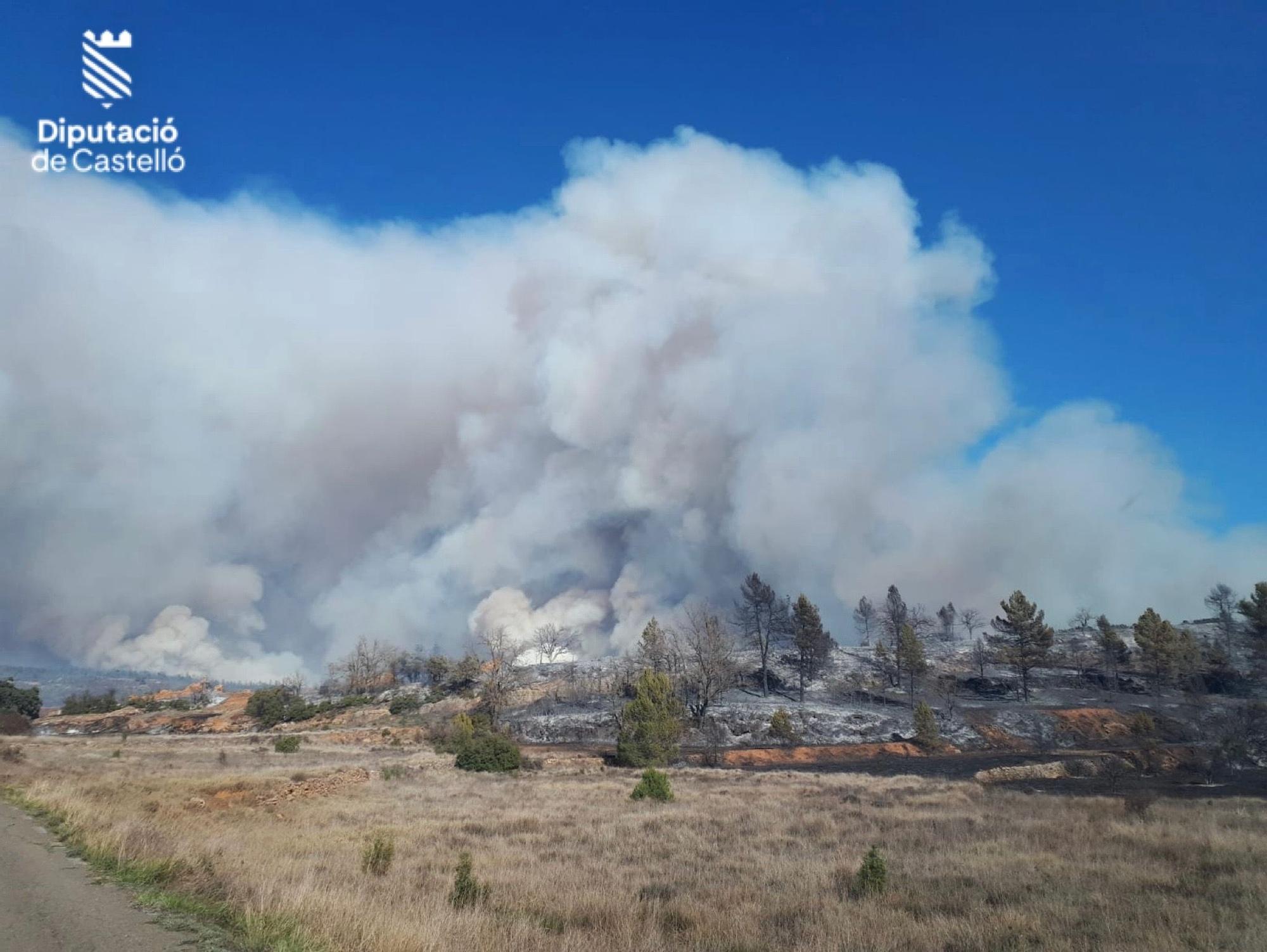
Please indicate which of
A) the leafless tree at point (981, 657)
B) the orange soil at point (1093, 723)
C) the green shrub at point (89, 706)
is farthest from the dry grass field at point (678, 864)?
the green shrub at point (89, 706)

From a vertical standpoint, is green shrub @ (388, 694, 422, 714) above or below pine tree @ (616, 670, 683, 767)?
below

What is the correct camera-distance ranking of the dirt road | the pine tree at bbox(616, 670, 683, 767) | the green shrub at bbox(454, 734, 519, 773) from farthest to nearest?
the pine tree at bbox(616, 670, 683, 767), the green shrub at bbox(454, 734, 519, 773), the dirt road

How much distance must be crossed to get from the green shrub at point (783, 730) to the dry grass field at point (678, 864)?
4943 centimetres

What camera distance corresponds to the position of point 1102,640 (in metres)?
118

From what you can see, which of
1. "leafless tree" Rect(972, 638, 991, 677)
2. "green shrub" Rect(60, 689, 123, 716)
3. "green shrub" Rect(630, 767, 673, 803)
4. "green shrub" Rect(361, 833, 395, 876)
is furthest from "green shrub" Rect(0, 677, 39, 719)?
"leafless tree" Rect(972, 638, 991, 677)

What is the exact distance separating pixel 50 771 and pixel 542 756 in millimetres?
34063

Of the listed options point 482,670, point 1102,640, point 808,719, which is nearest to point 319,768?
point 808,719

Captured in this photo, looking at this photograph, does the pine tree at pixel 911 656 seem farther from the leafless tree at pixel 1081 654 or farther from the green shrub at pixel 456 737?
the green shrub at pixel 456 737

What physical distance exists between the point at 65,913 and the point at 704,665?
83252mm

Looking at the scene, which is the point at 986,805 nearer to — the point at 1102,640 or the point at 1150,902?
the point at 1150,902

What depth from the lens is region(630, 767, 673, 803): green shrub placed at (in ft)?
100

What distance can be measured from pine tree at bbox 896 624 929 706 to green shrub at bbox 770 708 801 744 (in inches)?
1156

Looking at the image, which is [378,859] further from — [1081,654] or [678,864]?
[1081,654]

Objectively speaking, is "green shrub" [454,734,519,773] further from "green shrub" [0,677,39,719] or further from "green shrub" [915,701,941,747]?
"green shrub" [0,677,39,719]
